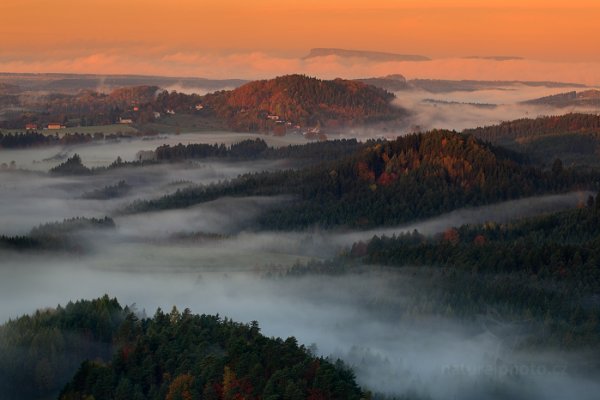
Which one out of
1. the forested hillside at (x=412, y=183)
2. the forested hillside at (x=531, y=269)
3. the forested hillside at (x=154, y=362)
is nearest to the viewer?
the forested hillside at (x=154, y=362)

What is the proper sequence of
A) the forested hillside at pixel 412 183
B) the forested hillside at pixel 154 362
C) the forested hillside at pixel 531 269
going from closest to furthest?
1. the forested hillside at pixel 154 362
2. the forested hillside at pixel 531 269
3. the forested hillside at pixel 412 183

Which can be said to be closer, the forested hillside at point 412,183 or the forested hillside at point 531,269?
the forested hillside at point 531,269

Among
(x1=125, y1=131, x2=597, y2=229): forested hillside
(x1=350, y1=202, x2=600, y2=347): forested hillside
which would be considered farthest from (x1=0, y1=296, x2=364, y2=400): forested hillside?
(x1=125, y1=131, x2=597, y2=229): forested hillside

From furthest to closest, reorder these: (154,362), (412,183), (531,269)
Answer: (412,183) → (531,269) → (154,362)

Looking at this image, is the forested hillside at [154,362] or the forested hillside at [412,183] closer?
the forested hillside at [154,362]

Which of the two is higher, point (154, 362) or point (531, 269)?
point (154, 362)

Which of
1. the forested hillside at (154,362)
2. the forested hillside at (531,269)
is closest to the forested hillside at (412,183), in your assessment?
the forested hillside at (531,269)

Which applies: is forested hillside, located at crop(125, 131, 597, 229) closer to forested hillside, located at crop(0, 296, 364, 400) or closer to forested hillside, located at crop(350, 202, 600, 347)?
forested hillside, located at crop(350, 202, 600, 347)

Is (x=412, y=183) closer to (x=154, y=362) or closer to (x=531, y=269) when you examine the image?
(x=531, y=269)

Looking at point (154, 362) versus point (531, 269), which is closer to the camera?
point (154, 362)

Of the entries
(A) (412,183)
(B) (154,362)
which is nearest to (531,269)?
(B) (154,362)

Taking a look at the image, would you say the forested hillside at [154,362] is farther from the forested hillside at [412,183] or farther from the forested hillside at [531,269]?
the forested hillside at [412,183]
